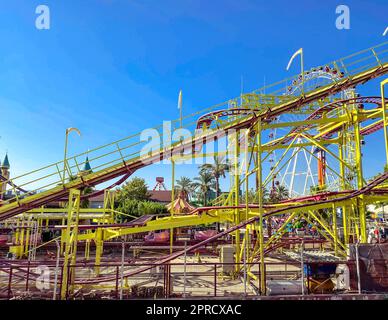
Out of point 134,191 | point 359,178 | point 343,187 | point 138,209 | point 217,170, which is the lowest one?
point 343,187

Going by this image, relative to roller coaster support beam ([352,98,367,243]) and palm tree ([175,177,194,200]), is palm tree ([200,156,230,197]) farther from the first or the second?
roller coaster support beam ([352,98,367,243])

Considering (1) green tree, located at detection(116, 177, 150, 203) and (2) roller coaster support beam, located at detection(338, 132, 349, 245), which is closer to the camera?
(2) roller coaster support beam, located at detection(338, 132, 349, 245)

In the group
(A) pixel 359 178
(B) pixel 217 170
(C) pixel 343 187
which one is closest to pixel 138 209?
(B) pixel 217 170

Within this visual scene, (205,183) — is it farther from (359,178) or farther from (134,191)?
Result: (359,178)

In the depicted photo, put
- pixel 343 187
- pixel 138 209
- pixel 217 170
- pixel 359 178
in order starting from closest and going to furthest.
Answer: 1. pixel 359 178
2. pixel 343 187
3. pixel 138 209
4. pixel 217 170

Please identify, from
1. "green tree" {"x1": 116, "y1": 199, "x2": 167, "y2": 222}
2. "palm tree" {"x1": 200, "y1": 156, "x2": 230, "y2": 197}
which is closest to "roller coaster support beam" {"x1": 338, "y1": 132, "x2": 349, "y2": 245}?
"green tree" {"x1": 116, "y1": 199, "x2": 167, "y2": 222}

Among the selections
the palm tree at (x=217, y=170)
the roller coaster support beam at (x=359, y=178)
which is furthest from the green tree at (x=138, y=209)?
the roller coaster support beam at (x=359, y=178)

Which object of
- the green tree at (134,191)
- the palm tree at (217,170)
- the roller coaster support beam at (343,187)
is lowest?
the roller coaster support beam at (343,187)

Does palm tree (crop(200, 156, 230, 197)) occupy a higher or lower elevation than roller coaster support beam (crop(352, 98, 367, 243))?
higher

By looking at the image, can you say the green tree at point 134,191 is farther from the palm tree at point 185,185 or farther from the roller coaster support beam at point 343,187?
the roller coaster support beam at point 343,187

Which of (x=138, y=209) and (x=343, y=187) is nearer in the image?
(x=343, y=187)

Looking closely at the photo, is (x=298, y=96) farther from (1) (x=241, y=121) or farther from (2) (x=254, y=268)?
(2) (x=254, y=268)
